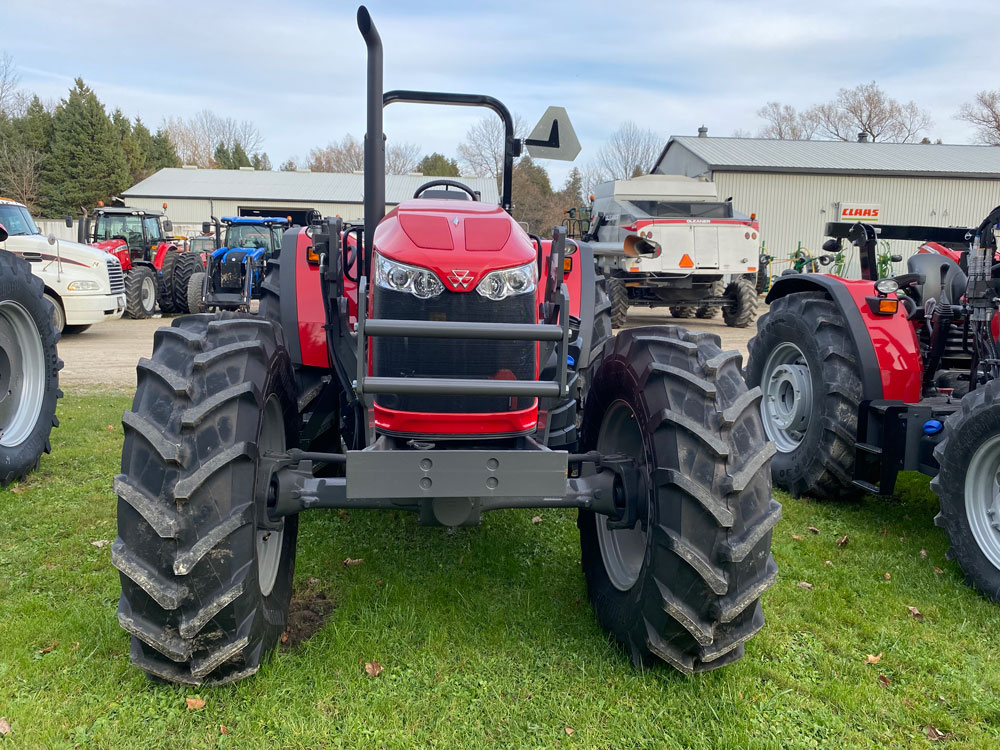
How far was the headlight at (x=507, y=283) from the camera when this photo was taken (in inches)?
111

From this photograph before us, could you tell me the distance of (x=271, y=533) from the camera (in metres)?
3.13

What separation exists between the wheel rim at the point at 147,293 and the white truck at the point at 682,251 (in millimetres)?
9545

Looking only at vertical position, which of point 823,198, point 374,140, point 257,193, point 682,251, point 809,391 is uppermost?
point 257,193

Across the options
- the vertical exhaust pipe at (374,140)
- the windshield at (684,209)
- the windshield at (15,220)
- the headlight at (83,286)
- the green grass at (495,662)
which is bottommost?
the green grass at (495,662)

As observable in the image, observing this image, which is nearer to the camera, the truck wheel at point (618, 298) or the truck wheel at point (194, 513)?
the truck wheel at point (194, 513)

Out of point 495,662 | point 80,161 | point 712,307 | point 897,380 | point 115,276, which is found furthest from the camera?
point 80,161

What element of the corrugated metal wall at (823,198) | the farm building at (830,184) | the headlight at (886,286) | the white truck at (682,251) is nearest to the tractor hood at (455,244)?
the headlight at (886,286)

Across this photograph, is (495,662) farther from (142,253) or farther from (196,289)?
(142,253)

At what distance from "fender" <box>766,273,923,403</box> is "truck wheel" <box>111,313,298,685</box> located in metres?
3.52

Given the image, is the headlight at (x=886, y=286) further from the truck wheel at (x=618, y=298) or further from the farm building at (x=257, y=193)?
the farm building at (x=257, y=193)

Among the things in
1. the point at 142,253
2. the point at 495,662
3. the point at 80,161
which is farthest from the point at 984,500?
the point at 80,161

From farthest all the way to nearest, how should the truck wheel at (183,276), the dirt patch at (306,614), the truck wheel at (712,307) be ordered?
the truck wheel at (183,276) → the truck wheel at (712,307) → the dirt patch at (306,614)

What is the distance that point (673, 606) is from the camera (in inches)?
103

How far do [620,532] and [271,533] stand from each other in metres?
1.49
